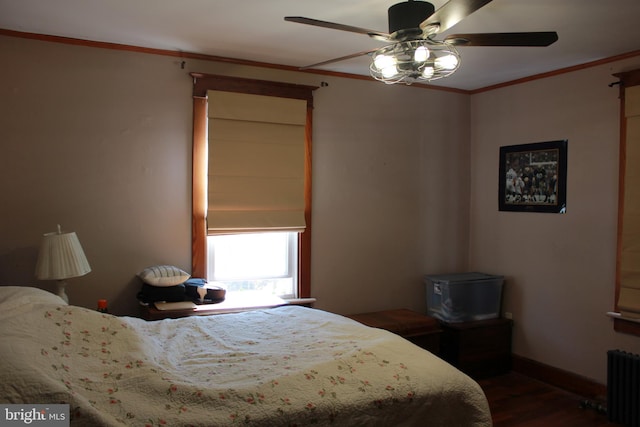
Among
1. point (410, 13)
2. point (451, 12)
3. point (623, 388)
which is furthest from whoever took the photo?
point (623, 388)

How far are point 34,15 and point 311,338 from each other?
8.02 ft

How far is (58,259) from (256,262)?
1476mm

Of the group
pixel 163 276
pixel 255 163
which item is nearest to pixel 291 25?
pixel 255 163

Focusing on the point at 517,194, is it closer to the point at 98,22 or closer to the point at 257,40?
the point at 257,40

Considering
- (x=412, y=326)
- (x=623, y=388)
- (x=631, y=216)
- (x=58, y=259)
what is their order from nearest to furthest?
(x=58, y=259)
(x=623, y=388)
(x=631, y=216)
(x=412, y=326)

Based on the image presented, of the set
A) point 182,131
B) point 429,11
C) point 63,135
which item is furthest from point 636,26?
point 63,135

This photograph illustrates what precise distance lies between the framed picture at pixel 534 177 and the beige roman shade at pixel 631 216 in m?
0.52

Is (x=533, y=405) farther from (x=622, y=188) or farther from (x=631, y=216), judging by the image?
(x=622, y=188)

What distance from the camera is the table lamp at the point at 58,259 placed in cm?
287

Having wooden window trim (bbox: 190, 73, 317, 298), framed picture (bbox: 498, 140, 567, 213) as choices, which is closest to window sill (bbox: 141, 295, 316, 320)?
wooden window trim (bbox: 190, 73, 317, 298)

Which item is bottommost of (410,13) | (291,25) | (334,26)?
(334,26)

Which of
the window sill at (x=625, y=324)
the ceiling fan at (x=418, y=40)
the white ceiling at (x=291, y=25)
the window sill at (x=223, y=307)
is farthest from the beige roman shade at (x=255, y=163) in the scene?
the window sill at (x=625, y=324)

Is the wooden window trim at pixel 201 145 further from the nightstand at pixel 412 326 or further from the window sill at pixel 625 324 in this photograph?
the window sill at pixel 625 324

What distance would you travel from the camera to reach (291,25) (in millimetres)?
2984
